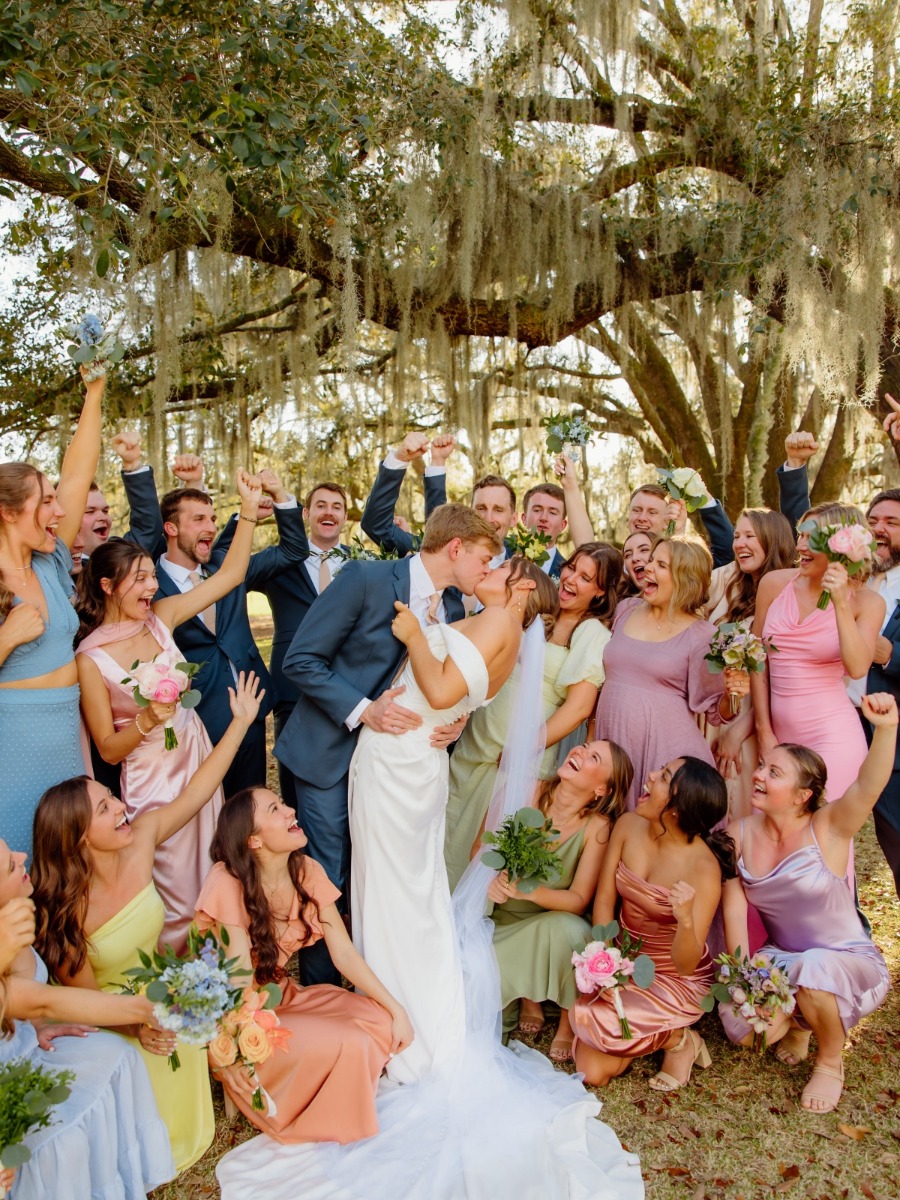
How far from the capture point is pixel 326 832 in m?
3.83

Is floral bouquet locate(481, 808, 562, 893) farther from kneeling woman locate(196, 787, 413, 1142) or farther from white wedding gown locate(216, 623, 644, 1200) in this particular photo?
Answer: kneeling woman locate(196, 787, 413, 1142)

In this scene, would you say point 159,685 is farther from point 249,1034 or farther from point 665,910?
point 665,910

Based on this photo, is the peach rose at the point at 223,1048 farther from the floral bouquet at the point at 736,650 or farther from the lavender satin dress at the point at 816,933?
the floral bouquet at the point at 736,650

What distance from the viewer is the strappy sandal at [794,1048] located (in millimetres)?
3633

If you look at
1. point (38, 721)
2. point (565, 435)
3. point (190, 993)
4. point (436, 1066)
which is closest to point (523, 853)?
point (436, 1066)

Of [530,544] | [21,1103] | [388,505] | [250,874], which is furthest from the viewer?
[388,505]

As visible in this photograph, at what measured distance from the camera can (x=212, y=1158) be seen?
3086 millimetres

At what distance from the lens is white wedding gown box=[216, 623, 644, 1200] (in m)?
2.85

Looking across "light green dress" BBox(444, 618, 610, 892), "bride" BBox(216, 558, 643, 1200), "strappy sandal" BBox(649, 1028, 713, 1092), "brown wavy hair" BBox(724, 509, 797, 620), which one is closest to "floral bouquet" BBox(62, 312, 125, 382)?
"bride" BBox(216, 558, 643, 1200)

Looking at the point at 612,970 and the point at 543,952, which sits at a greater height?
the point at 612,970

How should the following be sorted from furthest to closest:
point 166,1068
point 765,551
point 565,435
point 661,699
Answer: point 565,435 < point 765,551 < point 661,699 < point 166,1068

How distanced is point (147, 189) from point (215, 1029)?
4.63 metres

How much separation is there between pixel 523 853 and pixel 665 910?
612 mm

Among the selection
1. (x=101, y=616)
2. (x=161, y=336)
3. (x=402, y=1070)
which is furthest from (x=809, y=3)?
(x=402, y=1070)
